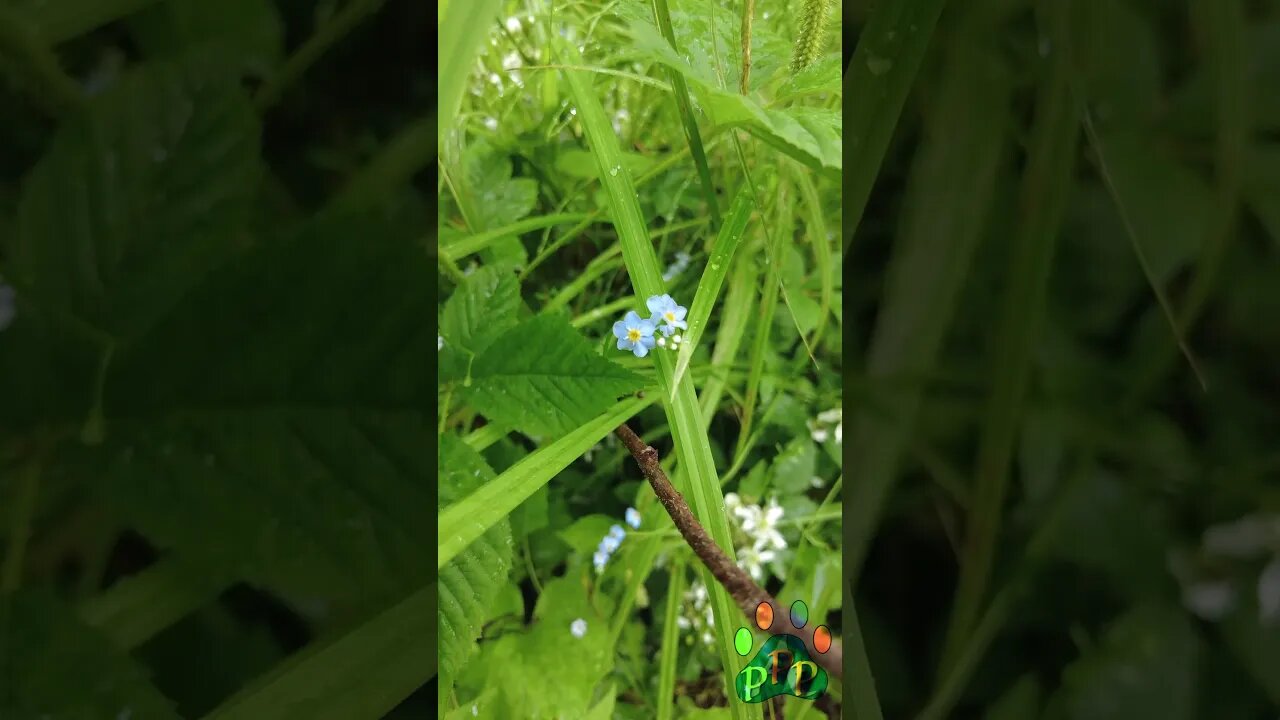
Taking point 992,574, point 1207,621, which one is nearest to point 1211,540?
point 1207,621

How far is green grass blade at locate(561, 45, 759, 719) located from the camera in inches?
16.0

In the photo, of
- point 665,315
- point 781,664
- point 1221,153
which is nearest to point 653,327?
point 665,315

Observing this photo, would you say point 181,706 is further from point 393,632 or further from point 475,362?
point 475,362

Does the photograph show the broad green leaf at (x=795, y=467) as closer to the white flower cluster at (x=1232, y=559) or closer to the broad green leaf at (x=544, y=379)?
the broad green leaf at (x=544, y=379)

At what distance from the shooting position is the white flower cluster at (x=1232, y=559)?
538 mm

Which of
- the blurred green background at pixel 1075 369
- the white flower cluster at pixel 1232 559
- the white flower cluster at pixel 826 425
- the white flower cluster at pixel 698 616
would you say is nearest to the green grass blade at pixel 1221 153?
the blurred green background at pixel 1075 369

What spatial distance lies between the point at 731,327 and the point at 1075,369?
0.27m

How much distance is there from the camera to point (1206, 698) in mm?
538

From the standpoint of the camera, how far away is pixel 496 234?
0.39 metres

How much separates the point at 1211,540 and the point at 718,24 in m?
0.49

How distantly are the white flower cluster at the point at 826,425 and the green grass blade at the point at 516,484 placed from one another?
113mm

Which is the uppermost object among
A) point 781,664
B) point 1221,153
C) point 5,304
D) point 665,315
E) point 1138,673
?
point 5,304

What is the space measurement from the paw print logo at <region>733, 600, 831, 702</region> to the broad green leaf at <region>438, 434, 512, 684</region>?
0.15m

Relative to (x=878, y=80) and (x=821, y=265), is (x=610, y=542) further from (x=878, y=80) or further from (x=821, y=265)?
(x=878, y=80)
